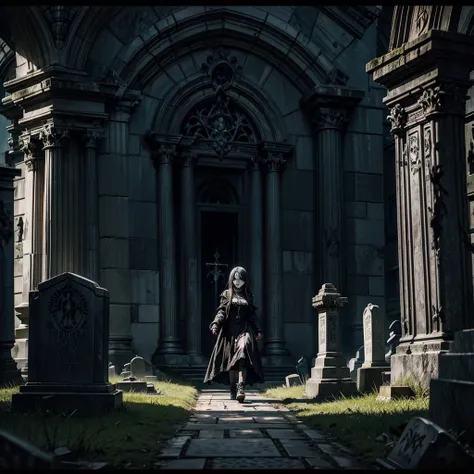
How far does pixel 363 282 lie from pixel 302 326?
1.69 m

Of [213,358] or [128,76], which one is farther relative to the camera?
[128,76]

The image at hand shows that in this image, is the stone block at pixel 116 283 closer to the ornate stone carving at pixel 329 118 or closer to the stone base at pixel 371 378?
the ornate stone carving at pixel 329 118

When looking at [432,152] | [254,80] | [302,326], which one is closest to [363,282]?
[302,326]

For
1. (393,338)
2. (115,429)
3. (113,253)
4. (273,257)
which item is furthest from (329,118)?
(115,429)

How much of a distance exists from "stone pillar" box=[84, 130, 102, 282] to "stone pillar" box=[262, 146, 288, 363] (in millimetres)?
3860

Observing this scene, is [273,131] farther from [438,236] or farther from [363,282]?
[438,236]

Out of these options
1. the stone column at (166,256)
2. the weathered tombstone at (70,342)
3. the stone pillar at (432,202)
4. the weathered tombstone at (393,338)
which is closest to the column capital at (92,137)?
the stone column at (166,256)

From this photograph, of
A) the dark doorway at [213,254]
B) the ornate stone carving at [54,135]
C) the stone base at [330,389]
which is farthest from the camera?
the dark doorway at [213,254]

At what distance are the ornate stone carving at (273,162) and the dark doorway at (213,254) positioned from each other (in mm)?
1306

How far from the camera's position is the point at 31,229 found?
786 inches

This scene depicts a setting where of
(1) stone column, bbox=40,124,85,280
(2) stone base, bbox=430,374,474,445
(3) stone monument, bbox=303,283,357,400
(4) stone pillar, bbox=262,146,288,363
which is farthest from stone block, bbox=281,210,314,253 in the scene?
(2) stone base, bbox=430,374,474,445

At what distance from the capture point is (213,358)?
49.2ft

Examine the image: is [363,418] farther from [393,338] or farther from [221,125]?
[221,125]

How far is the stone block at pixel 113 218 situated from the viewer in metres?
19.8
